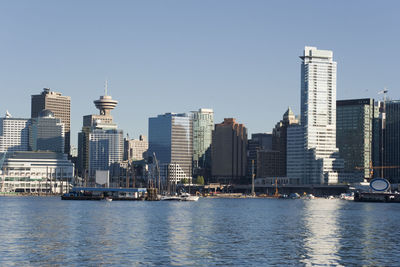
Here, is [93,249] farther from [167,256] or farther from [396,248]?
[396,248]

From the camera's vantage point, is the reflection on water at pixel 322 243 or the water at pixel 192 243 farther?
the reflection on water at pixel 322 243

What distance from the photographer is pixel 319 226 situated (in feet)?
475

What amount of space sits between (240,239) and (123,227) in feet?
93.1

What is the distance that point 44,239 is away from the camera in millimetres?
108250

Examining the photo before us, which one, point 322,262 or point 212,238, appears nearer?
point 322,262

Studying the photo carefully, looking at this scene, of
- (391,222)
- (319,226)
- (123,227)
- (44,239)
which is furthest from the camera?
(391,222)

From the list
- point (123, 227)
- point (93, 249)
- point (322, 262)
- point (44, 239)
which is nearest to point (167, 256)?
point (93, 249)

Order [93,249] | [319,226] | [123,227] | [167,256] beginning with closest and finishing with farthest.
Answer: [167,256] < [93,249] < [123,227] < [319,226]

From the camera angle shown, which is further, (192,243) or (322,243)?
(322,243)

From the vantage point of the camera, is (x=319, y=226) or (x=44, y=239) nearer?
(x=44, y=239)

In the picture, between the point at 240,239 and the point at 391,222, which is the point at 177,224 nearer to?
the point at 240,239

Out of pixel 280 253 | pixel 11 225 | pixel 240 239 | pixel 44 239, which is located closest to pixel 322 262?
pixel 280 253

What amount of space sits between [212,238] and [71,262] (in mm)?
34072

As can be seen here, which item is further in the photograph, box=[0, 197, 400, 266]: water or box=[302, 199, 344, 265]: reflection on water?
box=[302, 199, 344, 265]: reflection on water
